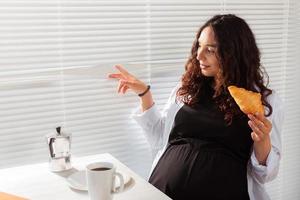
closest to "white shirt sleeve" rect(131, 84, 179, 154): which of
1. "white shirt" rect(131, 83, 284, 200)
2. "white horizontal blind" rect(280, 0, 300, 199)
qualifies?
"white shirt" rect(131, 83, 284, 200)

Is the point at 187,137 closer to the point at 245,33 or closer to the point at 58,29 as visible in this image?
the point at 245,33

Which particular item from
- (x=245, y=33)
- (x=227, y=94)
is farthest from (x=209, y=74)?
(x=245, y=33)

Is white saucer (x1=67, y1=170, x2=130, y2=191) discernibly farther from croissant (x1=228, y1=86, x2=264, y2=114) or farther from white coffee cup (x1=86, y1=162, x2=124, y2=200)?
croissant (x1=228, y1=86, x2=264, y2=114)

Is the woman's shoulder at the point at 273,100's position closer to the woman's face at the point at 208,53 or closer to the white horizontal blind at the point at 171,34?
the woman's face at the point at 208,53

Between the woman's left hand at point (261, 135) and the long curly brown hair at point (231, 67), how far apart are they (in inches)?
5.6

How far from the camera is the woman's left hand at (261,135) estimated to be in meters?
1.46

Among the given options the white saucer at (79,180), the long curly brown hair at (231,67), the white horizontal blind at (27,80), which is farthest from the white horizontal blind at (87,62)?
the white saucer at (79,180)

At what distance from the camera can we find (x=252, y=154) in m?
1.62

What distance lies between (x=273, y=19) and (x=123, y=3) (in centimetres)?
86

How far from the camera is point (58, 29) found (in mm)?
1617

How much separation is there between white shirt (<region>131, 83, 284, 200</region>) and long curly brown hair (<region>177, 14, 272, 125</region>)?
0.20 feet

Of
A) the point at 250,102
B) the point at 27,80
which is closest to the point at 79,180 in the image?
the point at 27,80

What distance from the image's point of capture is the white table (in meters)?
1.24

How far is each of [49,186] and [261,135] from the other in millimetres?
745
